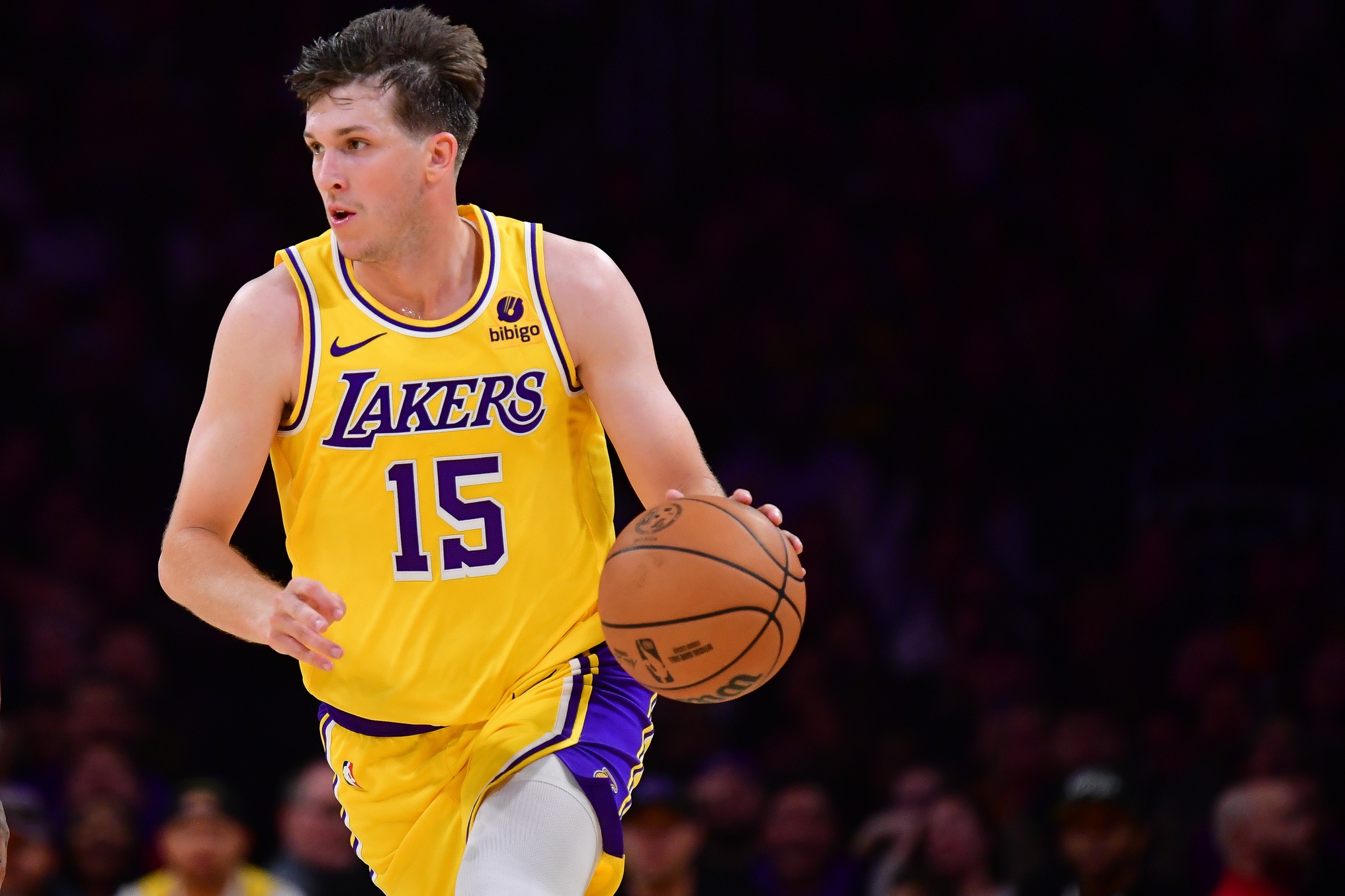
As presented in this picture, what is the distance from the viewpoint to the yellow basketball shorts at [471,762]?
3.94 m

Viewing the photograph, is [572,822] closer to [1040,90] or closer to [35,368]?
[35,368]

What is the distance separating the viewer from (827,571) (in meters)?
9.29

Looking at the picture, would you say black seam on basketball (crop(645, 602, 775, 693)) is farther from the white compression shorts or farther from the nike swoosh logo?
the nike swoosh logo

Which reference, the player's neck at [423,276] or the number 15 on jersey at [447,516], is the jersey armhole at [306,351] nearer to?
the player's neck at [423,276]

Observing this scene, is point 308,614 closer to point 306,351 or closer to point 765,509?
point 306,351

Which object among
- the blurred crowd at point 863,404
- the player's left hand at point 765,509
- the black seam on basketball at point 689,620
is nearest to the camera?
the black seam on basketball at point 689,620

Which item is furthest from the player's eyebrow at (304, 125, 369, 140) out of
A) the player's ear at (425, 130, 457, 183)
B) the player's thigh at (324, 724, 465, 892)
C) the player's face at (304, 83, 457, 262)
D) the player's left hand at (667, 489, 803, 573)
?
the player's thigh at (324, 724, 465, 892)

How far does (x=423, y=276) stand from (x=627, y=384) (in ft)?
1.92

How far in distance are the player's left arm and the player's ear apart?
1.21 ft

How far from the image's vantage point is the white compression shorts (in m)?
3.68

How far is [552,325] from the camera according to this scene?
4148mm

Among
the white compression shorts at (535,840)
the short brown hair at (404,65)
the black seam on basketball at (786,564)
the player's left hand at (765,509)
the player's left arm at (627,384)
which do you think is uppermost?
the short brown hair at (404,65)

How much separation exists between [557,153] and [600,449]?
8239mm

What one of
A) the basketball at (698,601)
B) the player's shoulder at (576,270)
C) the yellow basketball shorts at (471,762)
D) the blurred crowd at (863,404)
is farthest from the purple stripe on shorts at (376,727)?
the blurred crowd at (863,404)
